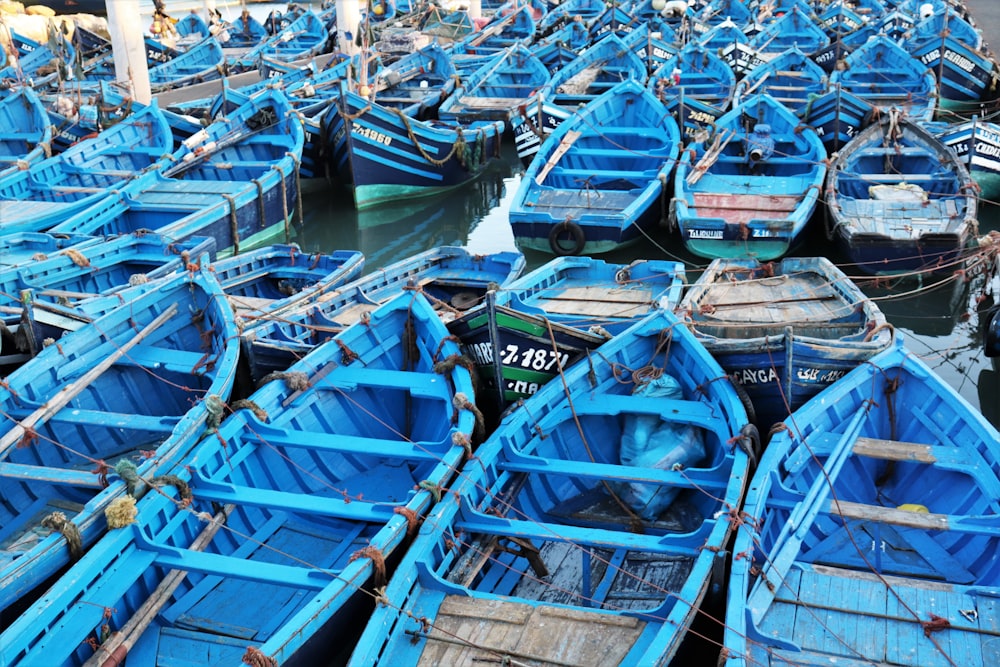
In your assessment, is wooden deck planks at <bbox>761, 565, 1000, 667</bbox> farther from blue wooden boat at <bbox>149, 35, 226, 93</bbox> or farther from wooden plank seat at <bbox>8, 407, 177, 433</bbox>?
blue wooden boat at <bbox>149, 35, 226, 93</bbox>

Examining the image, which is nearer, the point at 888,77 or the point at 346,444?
the point at 346,444

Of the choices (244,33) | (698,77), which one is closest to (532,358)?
(698,77)

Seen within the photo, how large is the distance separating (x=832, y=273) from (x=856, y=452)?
138 inches

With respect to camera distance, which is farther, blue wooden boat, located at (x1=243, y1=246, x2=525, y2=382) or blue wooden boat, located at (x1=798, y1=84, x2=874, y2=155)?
blue wooden boat, located at (x1=798, y1=84, x2=874, y2=155)

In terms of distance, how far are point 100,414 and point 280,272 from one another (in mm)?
4050

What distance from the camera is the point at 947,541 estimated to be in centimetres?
747

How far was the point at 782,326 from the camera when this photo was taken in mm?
9398

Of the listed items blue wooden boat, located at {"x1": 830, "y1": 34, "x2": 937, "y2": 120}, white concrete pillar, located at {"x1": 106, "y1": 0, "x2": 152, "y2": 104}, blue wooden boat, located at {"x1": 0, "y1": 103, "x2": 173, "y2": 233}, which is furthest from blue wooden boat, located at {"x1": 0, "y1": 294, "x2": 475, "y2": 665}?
blue wooden boat, located at {"x1": 830, "y1": 34, "x2": 937, "y2": 120}

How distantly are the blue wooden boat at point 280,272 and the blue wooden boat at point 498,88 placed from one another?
7.79 metres

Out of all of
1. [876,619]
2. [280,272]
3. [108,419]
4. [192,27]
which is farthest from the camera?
[192,27]

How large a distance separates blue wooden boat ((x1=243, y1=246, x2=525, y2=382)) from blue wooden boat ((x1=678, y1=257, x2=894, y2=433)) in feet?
7.43

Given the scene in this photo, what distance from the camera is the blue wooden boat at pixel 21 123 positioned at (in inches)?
675

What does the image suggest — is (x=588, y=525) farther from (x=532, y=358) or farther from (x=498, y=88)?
(x=498, y=88)

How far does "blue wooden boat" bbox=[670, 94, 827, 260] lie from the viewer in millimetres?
13195
